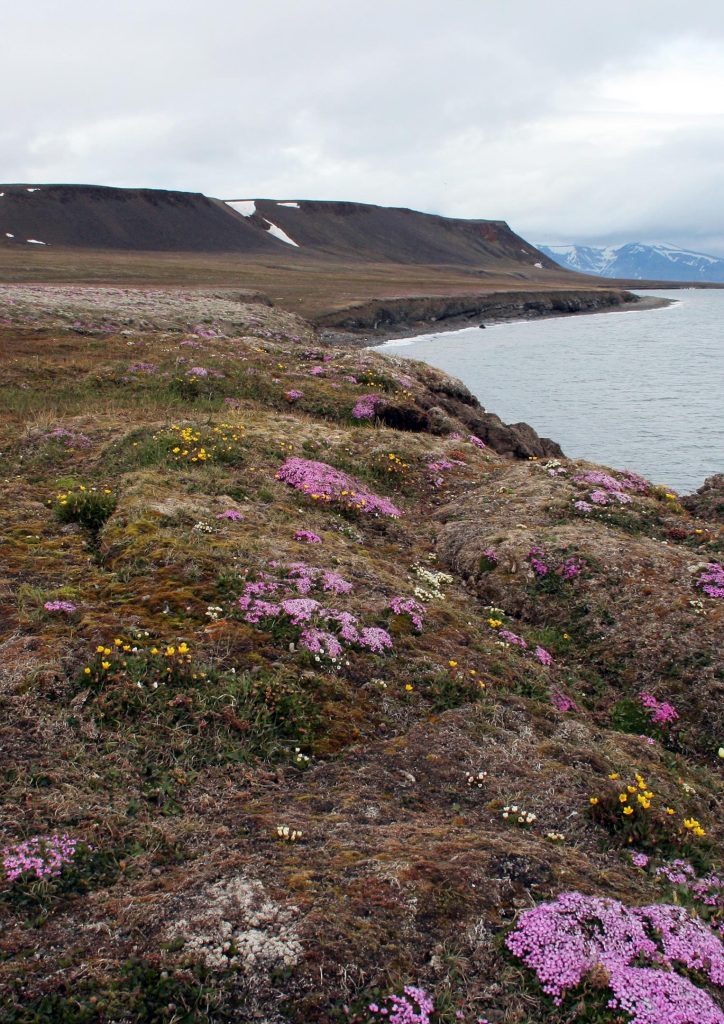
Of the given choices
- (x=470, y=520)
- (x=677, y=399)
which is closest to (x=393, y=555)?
(x=470, y=520)

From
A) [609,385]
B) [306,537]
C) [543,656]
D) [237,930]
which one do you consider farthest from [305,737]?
[609,385]

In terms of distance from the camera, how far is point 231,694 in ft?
30.3

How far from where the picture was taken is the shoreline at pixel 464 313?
9989 centimetres

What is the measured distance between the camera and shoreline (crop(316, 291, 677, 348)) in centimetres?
9989

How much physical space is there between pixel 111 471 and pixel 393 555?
293 inches

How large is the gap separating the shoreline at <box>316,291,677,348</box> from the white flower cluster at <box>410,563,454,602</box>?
72.1 meters

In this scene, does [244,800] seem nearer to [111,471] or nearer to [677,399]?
[111,471]

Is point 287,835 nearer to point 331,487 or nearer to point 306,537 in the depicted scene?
point 306,537

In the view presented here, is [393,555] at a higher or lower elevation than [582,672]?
higher

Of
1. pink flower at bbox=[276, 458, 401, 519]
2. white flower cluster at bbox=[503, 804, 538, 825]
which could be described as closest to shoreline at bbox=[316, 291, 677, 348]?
pink flower at bbox=[276, 458, 401, 519]

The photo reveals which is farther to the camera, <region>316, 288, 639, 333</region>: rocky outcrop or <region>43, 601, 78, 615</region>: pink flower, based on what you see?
<region>316, 288, 639, 333</region>: rocky outcrop

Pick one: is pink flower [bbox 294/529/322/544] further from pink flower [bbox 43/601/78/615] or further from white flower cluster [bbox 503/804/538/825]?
white flower cluster [bbox 503/804/538/825]

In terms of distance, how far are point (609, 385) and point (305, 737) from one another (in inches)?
2622

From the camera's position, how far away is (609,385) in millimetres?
68500
